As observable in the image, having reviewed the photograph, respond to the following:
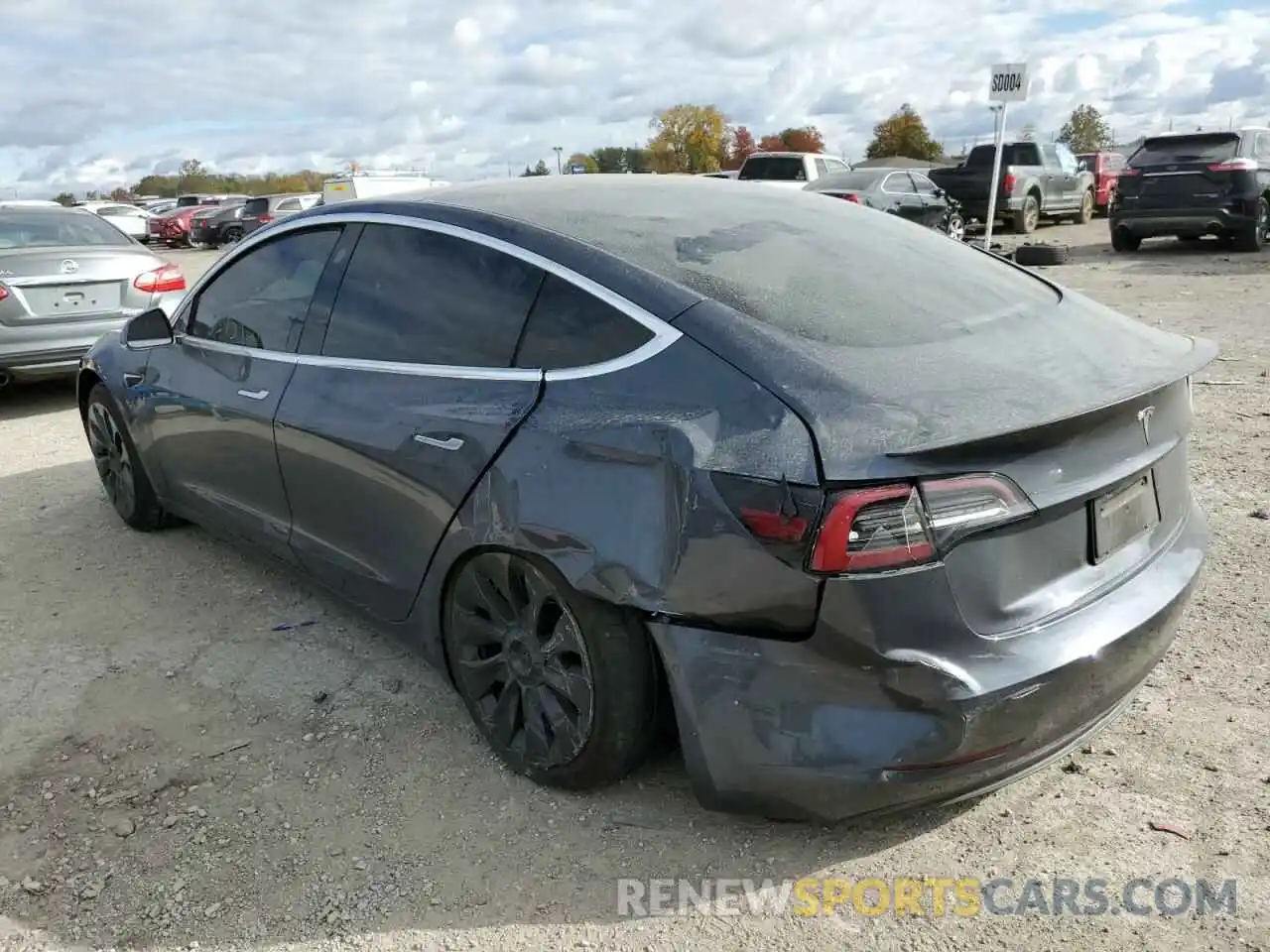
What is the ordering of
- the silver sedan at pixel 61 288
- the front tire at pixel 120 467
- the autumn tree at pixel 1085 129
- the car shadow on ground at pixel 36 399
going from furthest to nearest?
1. the autumn tree at pixel 1085 129
2. the car shadow on ground at pixel 36 399
3. the silver sedan at pixel 61 288
4. the front tire at pixel 120 467

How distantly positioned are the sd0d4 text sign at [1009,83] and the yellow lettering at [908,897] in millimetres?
14392

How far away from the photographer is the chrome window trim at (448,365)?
8.20 feet

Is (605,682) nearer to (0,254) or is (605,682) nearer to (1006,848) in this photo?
(1006,848)

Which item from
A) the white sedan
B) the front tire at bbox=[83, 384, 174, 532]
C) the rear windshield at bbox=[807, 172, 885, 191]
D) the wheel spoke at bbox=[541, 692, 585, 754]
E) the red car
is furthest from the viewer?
the white sedan

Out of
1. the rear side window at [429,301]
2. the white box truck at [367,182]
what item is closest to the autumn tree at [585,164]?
the white box truck at [367,182]

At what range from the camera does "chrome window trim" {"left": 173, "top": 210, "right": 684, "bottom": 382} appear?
98.3 inches

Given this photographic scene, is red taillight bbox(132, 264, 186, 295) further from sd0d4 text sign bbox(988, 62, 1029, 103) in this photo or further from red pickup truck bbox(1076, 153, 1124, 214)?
red pickup truck bbox(1076, 153, 1124, 214)

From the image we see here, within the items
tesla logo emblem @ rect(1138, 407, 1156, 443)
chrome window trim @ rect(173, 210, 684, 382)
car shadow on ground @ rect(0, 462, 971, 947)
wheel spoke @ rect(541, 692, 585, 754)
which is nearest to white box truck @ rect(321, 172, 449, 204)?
chrome window trim @ rect(173, 210, 684, 382)

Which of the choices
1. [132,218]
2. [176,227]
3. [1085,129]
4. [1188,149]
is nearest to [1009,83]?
[1188,149]

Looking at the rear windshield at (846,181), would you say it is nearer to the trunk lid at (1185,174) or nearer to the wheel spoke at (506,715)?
the trunk lid at (1185,174)

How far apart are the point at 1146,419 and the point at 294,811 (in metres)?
2.41

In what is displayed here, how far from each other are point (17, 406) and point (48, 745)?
19.2 feet

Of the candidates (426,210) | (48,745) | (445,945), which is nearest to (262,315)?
(426,210)

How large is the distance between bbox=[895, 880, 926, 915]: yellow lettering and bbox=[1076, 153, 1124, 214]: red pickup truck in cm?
2534
